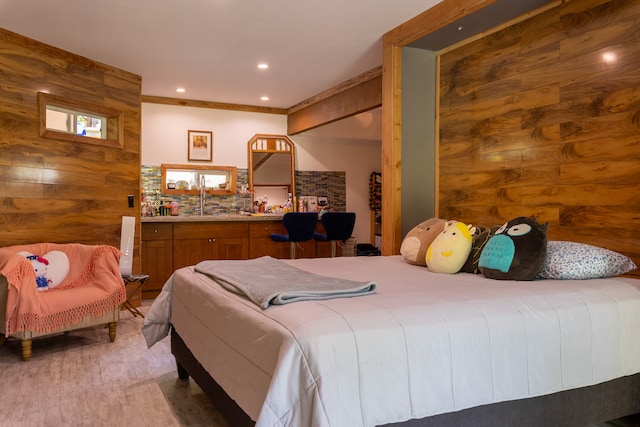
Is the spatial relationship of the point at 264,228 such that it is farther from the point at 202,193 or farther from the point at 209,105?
the point at 209,105

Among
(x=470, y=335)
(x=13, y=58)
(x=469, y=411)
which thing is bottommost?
(x=469, y=411)

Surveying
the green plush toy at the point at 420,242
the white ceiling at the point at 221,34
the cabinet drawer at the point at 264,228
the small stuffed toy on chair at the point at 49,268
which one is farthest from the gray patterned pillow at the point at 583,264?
the cabinet drawer at the point at 264,228

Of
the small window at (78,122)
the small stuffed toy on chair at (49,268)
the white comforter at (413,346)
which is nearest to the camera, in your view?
the white comforter at (413,346)

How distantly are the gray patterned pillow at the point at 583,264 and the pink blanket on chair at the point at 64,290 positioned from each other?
2.97 metres

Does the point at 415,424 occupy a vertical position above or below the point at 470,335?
below

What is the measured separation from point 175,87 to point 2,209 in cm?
248

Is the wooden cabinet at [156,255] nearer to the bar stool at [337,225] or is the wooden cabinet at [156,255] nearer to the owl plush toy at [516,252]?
the bar stool at [337,225]

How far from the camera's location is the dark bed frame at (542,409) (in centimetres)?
163

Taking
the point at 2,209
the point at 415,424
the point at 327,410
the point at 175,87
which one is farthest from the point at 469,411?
the point at 175,87

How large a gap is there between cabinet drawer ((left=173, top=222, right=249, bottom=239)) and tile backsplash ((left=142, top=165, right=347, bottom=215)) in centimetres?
77

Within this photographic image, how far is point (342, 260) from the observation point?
309 centimetres

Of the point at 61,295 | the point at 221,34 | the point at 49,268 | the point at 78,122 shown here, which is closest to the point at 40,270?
the point at 49,268

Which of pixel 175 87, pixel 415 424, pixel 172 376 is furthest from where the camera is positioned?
pixel 175 87

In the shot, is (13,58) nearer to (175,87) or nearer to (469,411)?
(175,87)
